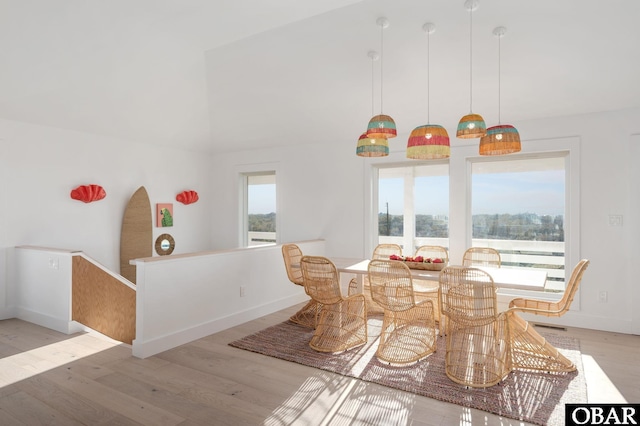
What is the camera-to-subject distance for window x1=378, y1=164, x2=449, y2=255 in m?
5.04

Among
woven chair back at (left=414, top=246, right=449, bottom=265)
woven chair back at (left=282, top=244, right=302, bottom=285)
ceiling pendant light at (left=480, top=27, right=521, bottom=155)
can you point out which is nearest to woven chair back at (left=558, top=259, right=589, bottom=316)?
ceiling pendant light at (left=480, top=27, right=521, bottom=155)

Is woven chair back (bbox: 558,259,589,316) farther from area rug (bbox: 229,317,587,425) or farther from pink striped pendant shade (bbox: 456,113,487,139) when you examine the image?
pink striped pendant shade (bbox: 456,113,487,139)

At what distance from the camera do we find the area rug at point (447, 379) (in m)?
2.50

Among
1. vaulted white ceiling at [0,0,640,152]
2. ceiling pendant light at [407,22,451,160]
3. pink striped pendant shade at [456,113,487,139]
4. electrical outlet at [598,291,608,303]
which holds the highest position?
vaulted white ceiling at [0,0,640,152]

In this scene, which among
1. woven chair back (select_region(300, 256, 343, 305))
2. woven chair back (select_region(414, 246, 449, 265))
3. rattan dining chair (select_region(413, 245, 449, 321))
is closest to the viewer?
woven chair back (select_region(300, 256, 343, 305))

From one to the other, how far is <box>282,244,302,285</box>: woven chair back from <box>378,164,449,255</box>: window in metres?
1.47

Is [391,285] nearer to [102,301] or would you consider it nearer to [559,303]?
[559,303]

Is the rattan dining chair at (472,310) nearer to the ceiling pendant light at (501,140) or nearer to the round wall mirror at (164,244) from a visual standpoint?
the ceiling pendant light at (501,140)

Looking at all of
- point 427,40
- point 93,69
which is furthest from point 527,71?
point 93,69

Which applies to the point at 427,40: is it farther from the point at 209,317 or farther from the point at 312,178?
the point at 209,317

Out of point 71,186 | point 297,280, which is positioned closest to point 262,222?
point 297,280

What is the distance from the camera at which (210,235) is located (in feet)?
22.7

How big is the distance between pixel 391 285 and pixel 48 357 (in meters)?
3.07

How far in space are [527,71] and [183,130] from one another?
183 inches
